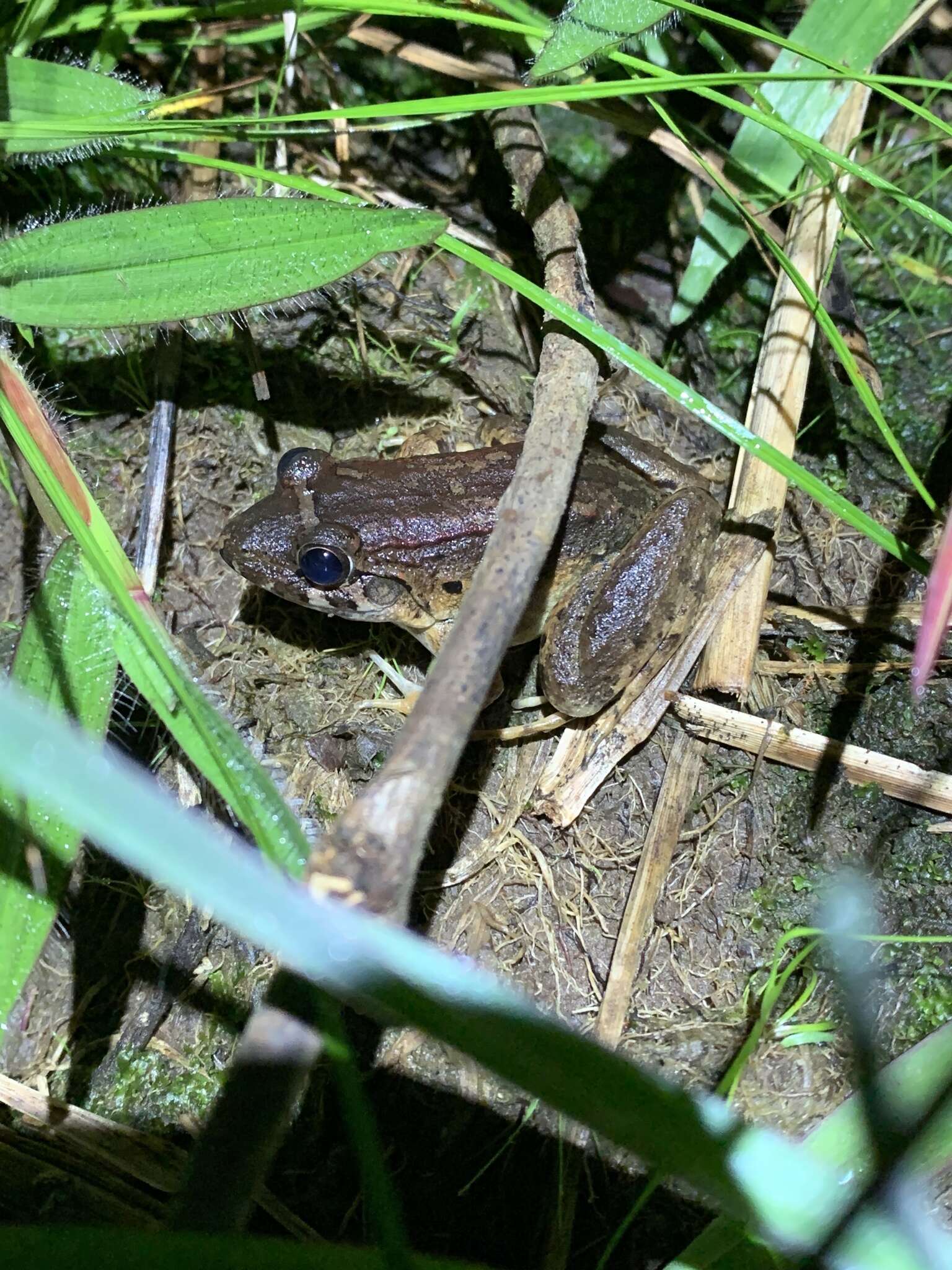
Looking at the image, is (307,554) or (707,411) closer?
(707,411)

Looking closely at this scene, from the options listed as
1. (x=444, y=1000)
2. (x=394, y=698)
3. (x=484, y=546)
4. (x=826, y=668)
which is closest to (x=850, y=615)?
(x=826, y=668)

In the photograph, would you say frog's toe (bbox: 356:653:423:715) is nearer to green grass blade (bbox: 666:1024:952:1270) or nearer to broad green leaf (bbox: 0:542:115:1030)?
broad green leaf (bbox: 0:542:115:1030)

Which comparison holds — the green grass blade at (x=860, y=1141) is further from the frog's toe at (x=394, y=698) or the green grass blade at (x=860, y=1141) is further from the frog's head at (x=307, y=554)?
the frog's head at (x=307, y=554)

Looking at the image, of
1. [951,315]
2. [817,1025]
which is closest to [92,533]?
[817,1025]

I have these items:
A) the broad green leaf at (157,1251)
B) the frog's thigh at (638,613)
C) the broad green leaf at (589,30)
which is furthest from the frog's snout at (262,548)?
the broad green leaf at (157,1251)

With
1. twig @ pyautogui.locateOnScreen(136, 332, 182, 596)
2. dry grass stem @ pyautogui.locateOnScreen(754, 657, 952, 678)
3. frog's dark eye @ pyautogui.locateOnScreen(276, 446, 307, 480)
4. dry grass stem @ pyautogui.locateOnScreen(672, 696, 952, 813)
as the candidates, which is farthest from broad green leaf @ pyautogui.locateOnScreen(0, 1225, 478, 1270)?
frog's dark eye @ pyautogui.locateOnScreen(276, 446, 307, 480)

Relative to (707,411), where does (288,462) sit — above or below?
below

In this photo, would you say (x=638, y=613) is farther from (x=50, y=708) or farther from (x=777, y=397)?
(x=50, y=708)
